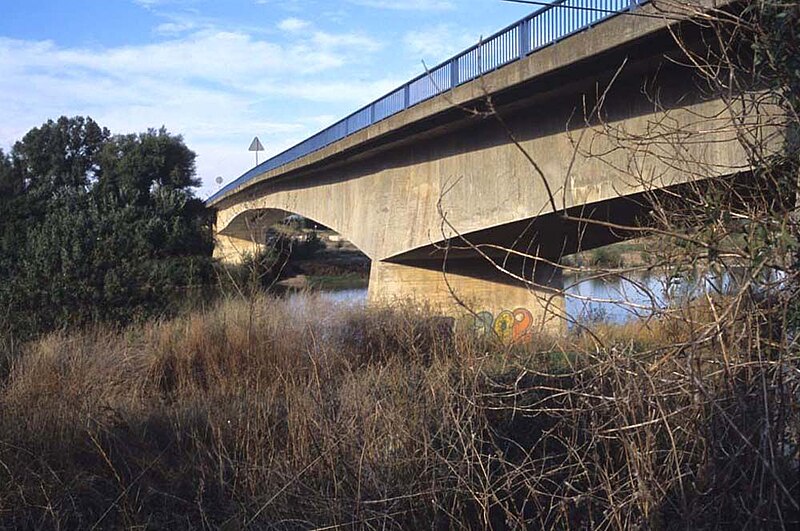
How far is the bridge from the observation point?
10102 millimetres

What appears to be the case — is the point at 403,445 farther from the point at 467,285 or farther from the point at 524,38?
the point at 467,285

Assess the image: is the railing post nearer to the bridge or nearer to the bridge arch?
the bridge

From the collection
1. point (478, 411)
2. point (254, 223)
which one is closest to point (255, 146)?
point (254, 223)

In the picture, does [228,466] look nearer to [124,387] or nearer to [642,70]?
[124,387]

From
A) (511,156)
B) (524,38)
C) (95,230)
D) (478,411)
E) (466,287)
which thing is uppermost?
(524,38)

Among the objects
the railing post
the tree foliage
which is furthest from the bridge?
the tree foliage

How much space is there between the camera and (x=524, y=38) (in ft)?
43.0

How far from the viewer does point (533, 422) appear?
602cm

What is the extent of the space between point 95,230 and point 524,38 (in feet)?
35.8

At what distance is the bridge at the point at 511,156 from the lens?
1010cm

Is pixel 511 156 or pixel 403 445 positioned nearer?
pixel 403 445

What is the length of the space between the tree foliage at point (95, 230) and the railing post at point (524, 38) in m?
7.66

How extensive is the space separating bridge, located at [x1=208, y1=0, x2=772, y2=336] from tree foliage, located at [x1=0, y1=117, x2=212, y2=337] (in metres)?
3.06

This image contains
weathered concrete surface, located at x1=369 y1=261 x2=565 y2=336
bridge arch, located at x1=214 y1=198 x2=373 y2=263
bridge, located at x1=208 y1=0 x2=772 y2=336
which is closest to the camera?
bridge, located at x1=208 y1=0 x2=772 y2=336
